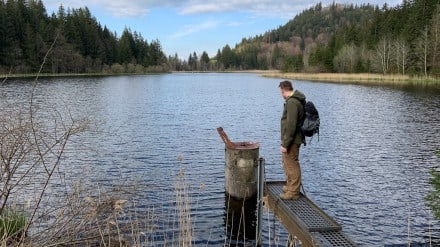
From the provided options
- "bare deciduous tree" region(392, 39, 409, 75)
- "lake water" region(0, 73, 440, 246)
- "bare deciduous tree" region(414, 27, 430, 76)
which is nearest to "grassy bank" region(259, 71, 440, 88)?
"bare deciduous tree" region(414, 27, 430, 76)

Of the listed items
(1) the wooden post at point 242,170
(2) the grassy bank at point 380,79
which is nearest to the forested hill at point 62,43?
(2) the grassy bank at point 380,79

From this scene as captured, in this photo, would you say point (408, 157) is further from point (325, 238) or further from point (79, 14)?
point (79, 14)

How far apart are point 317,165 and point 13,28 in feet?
342

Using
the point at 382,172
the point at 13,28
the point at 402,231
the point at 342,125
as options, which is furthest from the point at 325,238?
the point at 13,28

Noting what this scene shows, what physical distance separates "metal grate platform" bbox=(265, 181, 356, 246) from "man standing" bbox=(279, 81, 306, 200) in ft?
1.07

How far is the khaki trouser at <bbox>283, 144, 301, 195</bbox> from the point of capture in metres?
8.24

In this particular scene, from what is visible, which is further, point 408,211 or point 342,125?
point 342,125

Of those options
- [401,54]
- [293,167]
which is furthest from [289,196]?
[401,54]

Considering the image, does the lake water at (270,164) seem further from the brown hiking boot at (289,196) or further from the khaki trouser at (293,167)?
the khaki trouser at (293,167)

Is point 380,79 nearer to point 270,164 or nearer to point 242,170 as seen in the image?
point 270,164

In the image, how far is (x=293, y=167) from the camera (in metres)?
8.33

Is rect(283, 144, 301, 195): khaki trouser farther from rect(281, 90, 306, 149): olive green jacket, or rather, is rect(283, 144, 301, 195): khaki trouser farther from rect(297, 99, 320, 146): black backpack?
rect(297, 99, 320, 146): black backpack

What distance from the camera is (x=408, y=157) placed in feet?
56.3

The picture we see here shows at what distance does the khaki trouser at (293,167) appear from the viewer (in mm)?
8242
